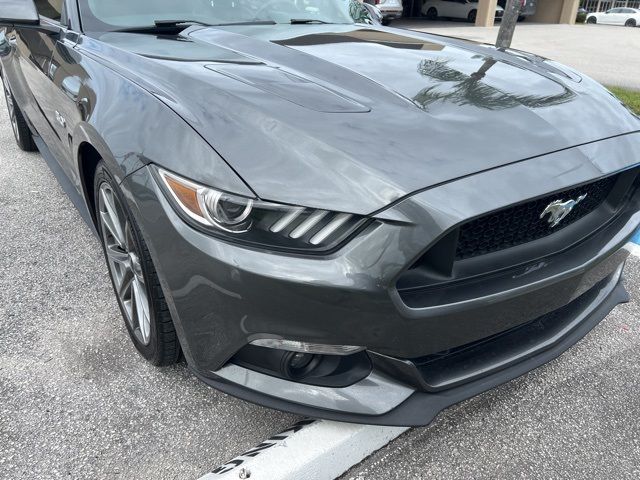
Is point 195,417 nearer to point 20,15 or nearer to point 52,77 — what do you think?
point 52,77

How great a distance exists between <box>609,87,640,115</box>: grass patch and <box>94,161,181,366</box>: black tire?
5.55m

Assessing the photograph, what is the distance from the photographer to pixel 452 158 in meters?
1.47

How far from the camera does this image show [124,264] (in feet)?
6.78

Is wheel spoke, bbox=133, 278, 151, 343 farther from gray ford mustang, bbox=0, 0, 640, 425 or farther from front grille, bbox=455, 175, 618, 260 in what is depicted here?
front grille, bbox=455, 175, 618, 260

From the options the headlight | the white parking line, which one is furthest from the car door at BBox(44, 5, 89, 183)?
the white parking line

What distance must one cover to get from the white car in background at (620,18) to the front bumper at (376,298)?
41692 millimetres

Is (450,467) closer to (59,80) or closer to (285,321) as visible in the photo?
(285,321)

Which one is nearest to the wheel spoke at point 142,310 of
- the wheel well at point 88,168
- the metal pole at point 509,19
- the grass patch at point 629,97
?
the wheel well at point 88,168

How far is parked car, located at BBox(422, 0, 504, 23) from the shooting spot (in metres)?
29.1

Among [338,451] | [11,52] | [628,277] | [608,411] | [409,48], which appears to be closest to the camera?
[338,451]

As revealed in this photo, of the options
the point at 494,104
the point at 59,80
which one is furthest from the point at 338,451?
the point at 59,80

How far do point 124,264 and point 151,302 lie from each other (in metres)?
0.39

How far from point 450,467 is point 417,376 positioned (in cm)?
44

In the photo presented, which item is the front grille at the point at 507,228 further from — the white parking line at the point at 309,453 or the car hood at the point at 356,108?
the white parking line at the point at 309,453
